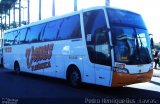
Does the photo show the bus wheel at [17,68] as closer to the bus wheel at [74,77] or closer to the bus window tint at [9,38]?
the bus window tint at [9,38]

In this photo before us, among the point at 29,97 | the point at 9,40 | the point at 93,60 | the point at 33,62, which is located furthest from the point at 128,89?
the point at 9,40

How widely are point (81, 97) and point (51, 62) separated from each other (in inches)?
202

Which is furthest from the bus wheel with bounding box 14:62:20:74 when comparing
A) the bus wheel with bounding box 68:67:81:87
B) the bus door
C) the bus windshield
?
the bus windshield

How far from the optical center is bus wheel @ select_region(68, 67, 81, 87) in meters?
14.0

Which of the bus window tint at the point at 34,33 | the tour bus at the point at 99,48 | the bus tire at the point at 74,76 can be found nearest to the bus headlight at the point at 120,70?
the tour bus at the point at 99,48

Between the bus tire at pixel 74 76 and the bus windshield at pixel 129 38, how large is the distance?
2.71 meters

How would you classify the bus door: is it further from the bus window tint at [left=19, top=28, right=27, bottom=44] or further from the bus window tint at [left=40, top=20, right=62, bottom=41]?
the bus window tint at [left=19, top=28, right=27, bottom=44]

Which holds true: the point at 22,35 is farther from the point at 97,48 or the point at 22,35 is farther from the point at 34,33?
the point at 97,48

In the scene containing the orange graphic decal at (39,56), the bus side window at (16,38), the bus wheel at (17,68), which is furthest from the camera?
the bus side window at (16,38)

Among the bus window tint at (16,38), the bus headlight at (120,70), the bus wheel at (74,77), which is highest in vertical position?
the bus window tint at (16,38)

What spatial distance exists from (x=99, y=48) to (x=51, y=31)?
4.66 metres

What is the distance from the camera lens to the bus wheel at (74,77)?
1395 cm

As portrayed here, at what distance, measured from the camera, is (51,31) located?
1648 cm

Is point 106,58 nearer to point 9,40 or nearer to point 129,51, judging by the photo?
point 129,51
